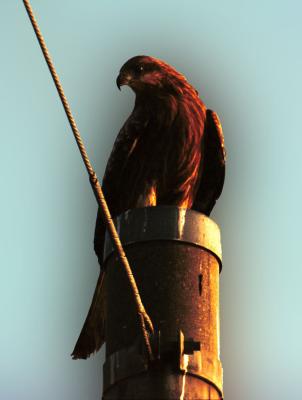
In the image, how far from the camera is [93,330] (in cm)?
661

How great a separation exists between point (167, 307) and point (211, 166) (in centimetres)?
315

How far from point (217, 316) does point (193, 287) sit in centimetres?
21

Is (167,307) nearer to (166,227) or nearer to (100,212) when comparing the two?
(166,227)

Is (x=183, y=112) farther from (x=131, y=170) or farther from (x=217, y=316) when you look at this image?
(x=217, y=316)

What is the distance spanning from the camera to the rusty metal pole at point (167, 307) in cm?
470

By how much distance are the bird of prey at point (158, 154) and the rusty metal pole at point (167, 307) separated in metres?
1.47

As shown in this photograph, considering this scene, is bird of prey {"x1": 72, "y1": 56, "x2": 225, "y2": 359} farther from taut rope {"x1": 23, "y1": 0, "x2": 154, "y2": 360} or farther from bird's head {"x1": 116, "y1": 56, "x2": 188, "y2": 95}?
taut rope {"x1": 23, "y1": 0, "x2": 154, "y2": 360}

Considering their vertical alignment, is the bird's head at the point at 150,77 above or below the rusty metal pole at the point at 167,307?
above

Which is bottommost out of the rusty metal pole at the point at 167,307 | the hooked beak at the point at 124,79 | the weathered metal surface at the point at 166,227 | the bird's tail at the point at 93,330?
the bird's tail at the point at 93,330

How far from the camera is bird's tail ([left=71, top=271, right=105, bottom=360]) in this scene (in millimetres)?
6539

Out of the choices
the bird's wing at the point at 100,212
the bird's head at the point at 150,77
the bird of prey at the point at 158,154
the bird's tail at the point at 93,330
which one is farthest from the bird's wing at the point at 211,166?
the bird's tail at the point at 93,330

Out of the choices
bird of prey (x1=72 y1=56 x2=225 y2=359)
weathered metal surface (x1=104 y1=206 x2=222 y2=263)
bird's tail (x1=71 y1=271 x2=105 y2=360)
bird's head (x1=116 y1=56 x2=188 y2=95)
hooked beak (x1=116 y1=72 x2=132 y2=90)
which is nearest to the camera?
weathered metal surface (x1=104 y1=206 x2=222 y2=263)

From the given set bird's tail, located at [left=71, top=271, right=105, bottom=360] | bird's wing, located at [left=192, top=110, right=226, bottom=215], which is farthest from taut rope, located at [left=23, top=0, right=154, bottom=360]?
bird's wing, located at [left=192, top=110, right=226, bottom=215]

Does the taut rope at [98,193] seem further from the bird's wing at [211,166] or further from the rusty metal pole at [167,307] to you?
the bird's wing at [211,166]
